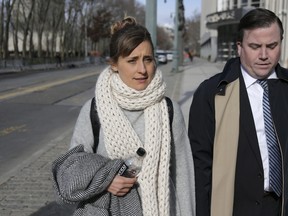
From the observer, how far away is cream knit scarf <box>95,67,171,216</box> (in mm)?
2262

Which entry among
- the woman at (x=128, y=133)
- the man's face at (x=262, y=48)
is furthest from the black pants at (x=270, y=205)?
the man's face at (x=262, y=48)

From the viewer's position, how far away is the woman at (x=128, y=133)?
218 centimetres

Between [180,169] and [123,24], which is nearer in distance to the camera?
[123,24]

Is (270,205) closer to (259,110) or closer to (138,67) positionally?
(259,110)

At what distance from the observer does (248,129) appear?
8.29 feet

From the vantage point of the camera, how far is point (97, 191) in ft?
6.95

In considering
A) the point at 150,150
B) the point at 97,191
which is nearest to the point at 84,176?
the point at 97,191

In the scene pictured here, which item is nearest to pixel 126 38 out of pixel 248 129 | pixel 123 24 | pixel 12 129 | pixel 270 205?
pixel 123 24

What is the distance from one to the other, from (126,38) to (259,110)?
0.80m

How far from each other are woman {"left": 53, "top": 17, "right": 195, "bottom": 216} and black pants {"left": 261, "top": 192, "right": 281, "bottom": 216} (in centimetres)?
50

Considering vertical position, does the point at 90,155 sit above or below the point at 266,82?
below

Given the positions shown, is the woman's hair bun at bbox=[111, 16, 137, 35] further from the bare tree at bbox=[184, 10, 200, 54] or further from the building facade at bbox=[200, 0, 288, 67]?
the bare tree at bbox=[184, 10, 200, 54]

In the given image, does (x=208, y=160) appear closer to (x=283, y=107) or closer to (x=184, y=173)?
(x=184, y=173)

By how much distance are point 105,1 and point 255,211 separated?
85.3 meters
